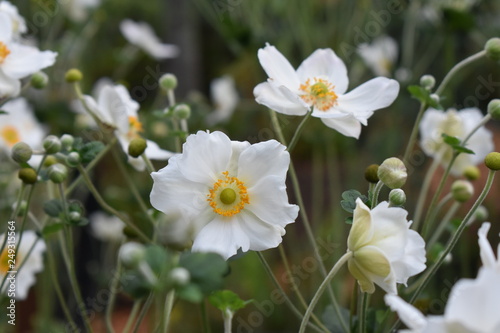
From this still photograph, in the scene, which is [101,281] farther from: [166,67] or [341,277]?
[166,67]

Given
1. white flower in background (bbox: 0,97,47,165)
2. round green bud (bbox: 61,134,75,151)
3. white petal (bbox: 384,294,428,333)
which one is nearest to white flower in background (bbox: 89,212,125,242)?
white flower in background (bbox: 0,97,47,165)

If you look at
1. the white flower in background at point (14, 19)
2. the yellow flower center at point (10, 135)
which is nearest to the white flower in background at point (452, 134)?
the white flower in background at point (14, 19)

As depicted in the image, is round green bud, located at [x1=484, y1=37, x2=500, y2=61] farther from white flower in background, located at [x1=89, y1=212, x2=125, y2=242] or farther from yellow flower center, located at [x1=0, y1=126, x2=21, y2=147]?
white flower in background, located at [x1=89, y1=212, x2=125, y2=242]

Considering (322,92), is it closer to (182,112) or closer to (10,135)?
(182,112)

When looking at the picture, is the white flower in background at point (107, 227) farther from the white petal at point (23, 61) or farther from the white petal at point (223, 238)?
the white petal at point (223, 238)

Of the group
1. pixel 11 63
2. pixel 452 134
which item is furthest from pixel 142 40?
pixel 452 134

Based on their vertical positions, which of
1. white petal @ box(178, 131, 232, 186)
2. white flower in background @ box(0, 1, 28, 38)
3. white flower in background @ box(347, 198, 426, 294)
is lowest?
white flower in background @ box(347, 198, 426, 294)

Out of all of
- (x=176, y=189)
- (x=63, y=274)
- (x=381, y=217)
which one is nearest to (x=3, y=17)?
(x=176, y=189)

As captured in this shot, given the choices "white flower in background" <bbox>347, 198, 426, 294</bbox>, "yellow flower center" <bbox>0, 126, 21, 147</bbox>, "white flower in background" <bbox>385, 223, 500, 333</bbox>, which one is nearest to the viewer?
"white flower in background" <bbox>385, 223, 500, 333</bbox>
